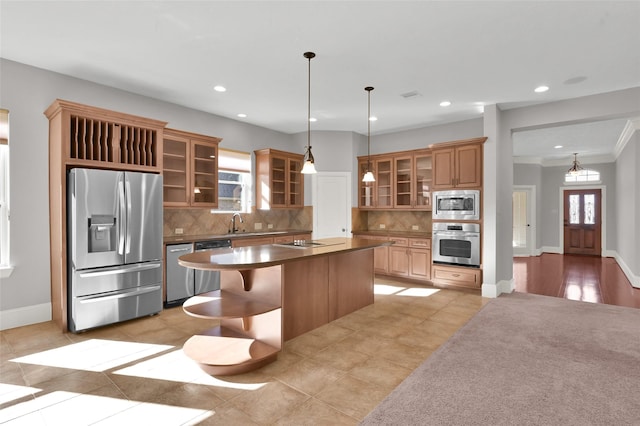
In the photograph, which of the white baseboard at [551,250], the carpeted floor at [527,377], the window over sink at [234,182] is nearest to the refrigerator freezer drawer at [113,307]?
the window over sink at [234,182]

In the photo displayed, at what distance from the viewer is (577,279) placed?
6.48m

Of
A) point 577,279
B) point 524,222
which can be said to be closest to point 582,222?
point 524,222

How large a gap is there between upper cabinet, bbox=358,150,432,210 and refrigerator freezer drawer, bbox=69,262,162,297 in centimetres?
421

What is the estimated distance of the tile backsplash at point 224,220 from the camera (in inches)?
200

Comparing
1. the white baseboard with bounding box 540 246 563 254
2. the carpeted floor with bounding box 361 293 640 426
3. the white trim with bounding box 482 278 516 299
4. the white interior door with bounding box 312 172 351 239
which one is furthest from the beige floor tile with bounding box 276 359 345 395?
the white baseboard with bounding box 540 246 563 254

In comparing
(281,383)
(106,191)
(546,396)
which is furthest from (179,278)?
(546,396)

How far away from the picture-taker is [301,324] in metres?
3.52

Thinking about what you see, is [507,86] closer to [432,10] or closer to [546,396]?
[432,10]

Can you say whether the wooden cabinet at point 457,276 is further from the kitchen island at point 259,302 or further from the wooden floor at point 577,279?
the kitchen island at point 259,302

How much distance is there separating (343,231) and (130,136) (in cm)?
417

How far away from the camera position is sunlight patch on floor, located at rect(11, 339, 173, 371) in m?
2.81

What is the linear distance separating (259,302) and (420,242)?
3.72 metres

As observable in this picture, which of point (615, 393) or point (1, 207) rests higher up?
point (1, 207)

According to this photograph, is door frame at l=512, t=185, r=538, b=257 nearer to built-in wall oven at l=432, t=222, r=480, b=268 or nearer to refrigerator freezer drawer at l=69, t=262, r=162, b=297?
built-in wall oven at l=432, t=222, r=480, b=268
